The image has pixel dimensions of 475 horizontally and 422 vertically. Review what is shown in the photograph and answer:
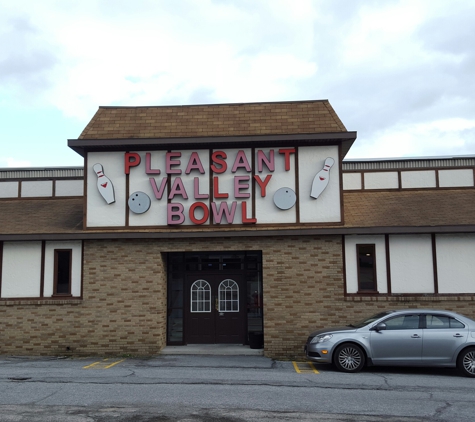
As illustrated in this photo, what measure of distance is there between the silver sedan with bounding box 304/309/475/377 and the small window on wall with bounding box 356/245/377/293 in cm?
297

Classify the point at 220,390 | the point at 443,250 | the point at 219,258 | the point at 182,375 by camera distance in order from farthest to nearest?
the point at 219,258 < the point at 443,250 < the point at 182,375 < the point at 220,390

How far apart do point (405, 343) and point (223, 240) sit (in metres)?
5.98

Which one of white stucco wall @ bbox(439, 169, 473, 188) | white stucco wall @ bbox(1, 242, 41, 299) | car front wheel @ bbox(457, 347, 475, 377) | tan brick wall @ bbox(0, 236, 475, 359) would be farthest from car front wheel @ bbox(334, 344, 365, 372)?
white stucco wall @ bbox(1, 242, 41, 299)

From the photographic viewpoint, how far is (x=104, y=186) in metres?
16.3

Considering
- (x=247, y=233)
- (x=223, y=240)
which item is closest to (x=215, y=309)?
(x=223, y=240)

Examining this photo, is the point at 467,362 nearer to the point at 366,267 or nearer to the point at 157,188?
the point at 366,267

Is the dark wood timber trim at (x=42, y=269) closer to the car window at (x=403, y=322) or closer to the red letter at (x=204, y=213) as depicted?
the red letter at (x=204, y=213)

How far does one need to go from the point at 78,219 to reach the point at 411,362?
10.8m

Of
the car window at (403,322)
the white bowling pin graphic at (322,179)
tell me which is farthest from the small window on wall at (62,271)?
the car window at (403,322)

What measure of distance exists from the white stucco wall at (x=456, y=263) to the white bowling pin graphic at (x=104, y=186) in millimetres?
9644

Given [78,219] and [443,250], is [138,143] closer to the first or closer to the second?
[78,219]

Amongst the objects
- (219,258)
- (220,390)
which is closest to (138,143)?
(219,258)

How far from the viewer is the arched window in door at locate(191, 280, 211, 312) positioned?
17328mm

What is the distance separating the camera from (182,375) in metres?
12.0
